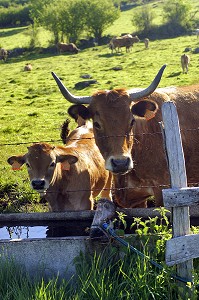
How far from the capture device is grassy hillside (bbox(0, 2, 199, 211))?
12766 millimetres

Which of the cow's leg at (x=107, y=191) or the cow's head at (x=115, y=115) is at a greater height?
the cow's head at (x=115, y=115)

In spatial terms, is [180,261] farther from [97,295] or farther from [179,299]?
[97,295]

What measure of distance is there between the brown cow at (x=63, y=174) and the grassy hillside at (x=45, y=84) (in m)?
0.25

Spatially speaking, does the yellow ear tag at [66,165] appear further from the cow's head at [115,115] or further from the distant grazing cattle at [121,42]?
the distant grazing cattle at [121,42]

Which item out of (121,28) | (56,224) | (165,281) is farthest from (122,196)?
(121,28)

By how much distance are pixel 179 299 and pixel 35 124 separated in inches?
529

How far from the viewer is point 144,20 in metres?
58.6

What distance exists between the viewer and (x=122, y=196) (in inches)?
295

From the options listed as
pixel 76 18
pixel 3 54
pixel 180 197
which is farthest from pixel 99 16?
pixel 180 197

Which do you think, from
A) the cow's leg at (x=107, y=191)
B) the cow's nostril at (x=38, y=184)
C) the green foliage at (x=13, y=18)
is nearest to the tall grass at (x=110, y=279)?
the cow's nostril at (x=38, y=184)

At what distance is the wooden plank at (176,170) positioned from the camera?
441 cm

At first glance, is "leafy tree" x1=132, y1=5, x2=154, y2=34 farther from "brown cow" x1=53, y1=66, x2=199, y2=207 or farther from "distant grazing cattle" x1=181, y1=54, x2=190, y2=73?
"brown cow" x1=53, y1=66, x2=199, y2=207

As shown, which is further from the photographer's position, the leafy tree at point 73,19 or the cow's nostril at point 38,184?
the leafy tree at point 73,19

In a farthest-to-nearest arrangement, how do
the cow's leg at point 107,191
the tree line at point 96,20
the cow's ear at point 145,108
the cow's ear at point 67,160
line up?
the tree line at point 96,20
the cow's leg at point 107,191
the cow's ear at point 67,160
the cow's ear at point 145,108
